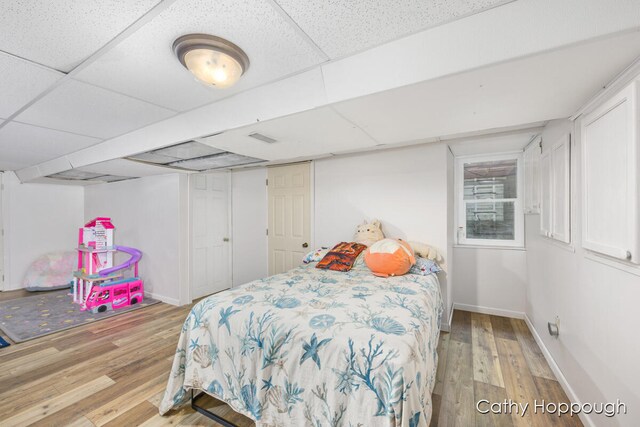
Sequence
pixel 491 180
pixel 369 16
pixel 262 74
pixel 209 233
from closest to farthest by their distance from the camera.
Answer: pixel 369 16, pixel 262 74, pixel 491 180, pixel 209 233

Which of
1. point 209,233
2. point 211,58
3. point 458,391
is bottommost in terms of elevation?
point 458,391

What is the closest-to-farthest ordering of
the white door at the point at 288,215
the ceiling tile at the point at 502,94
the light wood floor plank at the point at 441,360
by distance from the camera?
the ceiling tile at the point at 502,94 < the light wood floor plank at the point at 441,360 < the white door at the point at 288,215

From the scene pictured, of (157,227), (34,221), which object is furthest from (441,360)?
(34,221)

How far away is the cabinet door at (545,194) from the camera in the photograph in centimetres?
230

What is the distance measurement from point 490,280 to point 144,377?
3.98 m

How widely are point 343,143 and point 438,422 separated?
229 cm

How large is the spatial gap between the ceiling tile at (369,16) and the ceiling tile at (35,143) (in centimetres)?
282

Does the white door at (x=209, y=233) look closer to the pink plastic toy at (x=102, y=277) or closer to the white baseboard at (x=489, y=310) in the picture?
the pink plastic toy at (x=102, y=277)

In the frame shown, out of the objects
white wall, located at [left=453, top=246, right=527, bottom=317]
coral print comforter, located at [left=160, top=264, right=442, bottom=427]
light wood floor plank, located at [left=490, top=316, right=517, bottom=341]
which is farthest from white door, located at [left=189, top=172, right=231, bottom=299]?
light wood floor plank, located at [left=490, top=316, right=517, bottom=341]

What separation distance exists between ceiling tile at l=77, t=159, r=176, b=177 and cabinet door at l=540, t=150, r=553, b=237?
14.2ft

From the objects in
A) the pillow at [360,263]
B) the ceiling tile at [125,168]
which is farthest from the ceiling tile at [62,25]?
the pillow at [360,263]

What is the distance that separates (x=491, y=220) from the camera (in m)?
3.64

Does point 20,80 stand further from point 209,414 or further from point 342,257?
point 342,257

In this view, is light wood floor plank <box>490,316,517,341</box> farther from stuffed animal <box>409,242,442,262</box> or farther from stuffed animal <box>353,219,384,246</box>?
stuffed animal <box>353,219,384,246</box>
